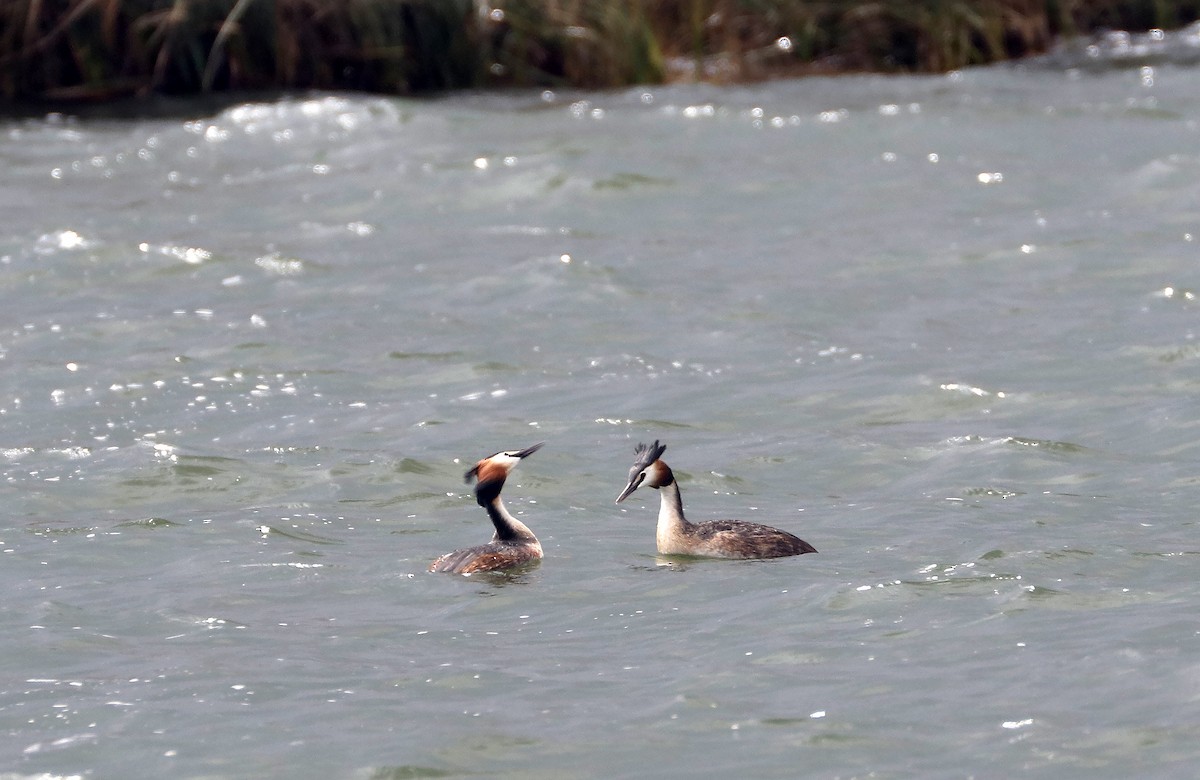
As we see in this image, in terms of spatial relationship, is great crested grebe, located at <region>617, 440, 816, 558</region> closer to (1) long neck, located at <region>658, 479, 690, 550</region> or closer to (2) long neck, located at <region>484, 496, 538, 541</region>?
(1) long neck, located at <region>658, 479, 690, 550</region>

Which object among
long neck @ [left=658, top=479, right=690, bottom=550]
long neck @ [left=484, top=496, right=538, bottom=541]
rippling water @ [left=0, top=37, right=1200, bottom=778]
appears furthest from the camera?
long neck @ [left=658, top=479, right=690, bottom=550]

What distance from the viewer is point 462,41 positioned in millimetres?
25219

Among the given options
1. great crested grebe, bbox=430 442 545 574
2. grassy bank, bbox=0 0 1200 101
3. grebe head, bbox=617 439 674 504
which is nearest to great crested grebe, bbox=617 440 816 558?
grebe head, bbox=617 439 674 504

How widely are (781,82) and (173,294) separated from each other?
11.7 metres

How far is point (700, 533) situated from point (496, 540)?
2.91ft

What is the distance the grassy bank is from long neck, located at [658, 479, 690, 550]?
15392mm

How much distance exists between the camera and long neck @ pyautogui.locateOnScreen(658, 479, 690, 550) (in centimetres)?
930

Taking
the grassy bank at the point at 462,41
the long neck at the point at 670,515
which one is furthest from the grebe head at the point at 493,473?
the grassy bank at the point at 462,41

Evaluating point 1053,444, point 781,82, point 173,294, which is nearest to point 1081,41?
point 781,82

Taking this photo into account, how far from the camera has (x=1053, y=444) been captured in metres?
10.8

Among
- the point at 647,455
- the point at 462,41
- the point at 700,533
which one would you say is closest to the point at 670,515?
the point at 700,533

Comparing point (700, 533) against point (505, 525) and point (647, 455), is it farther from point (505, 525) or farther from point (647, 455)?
point (505, 525)

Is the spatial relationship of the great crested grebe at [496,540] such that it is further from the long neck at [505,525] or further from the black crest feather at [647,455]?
the black crest feather at [647,455]

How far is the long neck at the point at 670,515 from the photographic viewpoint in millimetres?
9297
